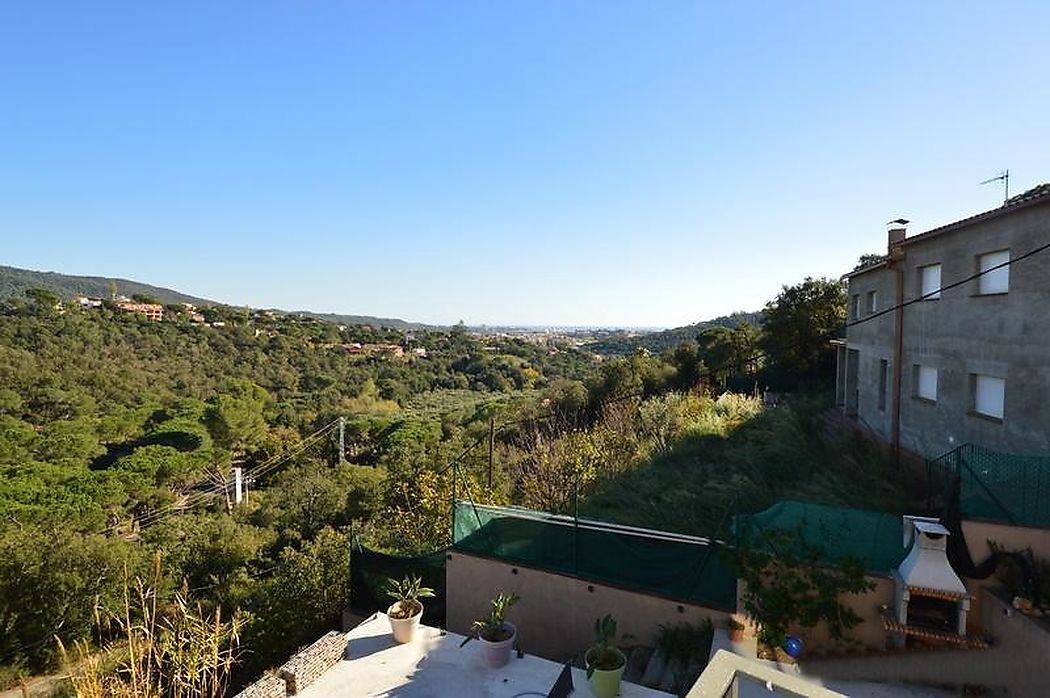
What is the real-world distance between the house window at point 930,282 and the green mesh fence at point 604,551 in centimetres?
662

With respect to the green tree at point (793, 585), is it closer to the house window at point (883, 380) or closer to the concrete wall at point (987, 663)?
the concrete wall at point (987, 663)

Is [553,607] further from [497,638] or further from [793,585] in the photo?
[793,585]

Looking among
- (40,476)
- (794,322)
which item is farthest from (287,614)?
(40,476)

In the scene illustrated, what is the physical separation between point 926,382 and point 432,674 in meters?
9.51

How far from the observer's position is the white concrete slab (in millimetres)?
5176

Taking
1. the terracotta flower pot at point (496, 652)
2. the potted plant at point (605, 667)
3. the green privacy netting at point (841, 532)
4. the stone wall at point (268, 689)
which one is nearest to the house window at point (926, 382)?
the green privacy netting at point (841, 532)

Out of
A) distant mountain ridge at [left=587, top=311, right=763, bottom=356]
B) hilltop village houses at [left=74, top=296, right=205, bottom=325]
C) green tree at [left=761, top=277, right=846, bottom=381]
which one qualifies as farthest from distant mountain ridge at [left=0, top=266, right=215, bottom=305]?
green tree at [left=761, top=277, right=846, bottom=381]

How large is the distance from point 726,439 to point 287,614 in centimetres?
922

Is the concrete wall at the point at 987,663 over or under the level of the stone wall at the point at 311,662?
over

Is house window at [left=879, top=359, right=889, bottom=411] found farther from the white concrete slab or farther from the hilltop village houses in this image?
the hilltop village houses

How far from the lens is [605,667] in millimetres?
4906

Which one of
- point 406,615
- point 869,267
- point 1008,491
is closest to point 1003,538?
point 1008,491

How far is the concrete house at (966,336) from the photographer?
7.28 m

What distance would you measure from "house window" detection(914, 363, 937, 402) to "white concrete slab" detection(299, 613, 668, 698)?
785 centimetres
